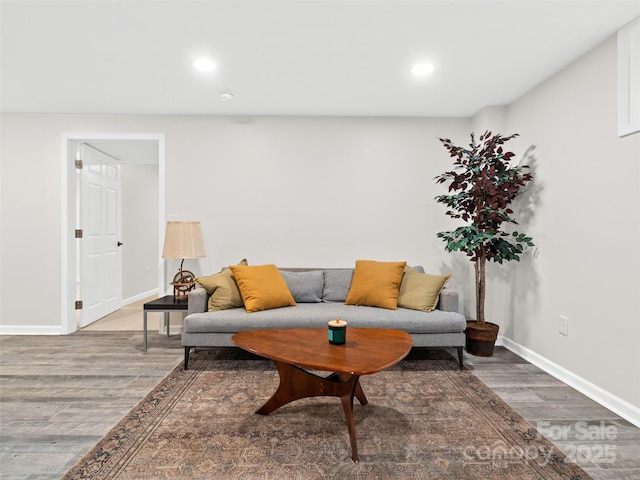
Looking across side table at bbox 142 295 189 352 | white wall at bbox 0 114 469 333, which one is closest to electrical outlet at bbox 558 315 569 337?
white wall at bbox 0 114 469 333

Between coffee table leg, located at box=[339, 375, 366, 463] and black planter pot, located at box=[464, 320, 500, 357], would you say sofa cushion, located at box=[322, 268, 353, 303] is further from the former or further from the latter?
coffee table leg, located at box=[339, 375, 366, 463]

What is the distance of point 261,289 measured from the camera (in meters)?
3.17

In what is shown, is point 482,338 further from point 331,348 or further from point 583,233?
point 331,348

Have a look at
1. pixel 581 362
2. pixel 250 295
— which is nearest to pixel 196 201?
pixel 250 295

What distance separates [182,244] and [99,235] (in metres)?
1.90

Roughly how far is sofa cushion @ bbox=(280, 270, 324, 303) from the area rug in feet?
3.44

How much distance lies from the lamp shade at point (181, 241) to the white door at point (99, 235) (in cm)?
143

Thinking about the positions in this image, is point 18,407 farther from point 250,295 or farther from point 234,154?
point 234,154

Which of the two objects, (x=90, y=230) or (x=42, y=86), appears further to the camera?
(x=90, y=230)

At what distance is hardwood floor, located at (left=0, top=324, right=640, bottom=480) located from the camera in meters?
Result: 1.76

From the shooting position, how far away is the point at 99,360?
121 inches

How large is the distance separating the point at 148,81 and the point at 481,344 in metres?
3.72

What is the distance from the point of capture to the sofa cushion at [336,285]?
3535 millimetres

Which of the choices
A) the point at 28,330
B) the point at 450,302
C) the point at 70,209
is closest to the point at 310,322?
the point at 450,302
